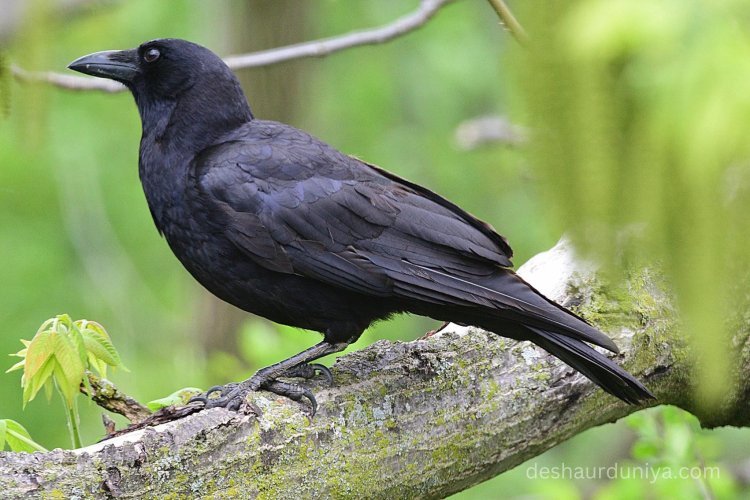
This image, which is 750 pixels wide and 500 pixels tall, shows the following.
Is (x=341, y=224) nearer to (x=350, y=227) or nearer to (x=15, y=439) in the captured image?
(x=350, y=227)

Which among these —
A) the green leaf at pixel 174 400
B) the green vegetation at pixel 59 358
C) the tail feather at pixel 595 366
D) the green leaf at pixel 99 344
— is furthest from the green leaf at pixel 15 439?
the tail feather at pixel 595 366

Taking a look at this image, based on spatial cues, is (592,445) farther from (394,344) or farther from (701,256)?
(701,256)

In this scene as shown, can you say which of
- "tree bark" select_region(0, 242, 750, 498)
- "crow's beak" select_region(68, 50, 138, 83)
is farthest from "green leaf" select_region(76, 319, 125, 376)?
"crow's beak" select_region(68, 50, 138, 83)

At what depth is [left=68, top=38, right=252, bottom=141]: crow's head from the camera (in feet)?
13.3

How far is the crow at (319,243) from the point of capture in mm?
3299

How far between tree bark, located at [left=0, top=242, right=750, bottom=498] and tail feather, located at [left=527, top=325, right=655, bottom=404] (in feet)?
0.46

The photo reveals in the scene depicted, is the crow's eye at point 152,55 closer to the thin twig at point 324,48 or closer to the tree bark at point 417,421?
the thin twig at point 324,48

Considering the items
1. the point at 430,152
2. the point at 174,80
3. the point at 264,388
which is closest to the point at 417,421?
the point at 264,388

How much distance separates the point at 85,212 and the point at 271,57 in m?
5.91

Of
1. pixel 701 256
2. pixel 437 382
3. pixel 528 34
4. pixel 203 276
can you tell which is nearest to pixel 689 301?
pixel 701 256

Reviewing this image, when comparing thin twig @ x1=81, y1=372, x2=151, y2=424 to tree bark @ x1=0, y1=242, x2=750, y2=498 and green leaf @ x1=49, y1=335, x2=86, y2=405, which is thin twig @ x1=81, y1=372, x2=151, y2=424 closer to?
green leaf @ x1=49, y1=335, x2=86, y2=405

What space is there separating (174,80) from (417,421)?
198cm

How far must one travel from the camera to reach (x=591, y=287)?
141 inches

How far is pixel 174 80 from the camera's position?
414cm
